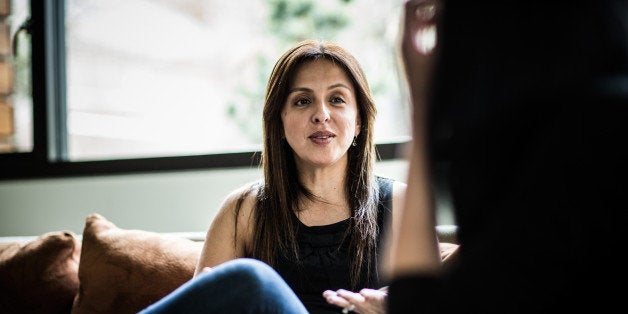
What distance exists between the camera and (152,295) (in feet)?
5.70

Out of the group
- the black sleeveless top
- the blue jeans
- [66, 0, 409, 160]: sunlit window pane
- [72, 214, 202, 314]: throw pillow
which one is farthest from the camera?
[66, 0, 409, 160]: sunlit window pane

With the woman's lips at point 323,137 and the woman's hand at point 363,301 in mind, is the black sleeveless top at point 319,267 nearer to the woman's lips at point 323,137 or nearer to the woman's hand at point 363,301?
the woman's lips at point 323,137

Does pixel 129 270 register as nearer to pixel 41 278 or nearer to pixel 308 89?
pixel 41 278

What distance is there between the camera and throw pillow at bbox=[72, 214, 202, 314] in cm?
174

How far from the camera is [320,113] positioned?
1600 millimetres

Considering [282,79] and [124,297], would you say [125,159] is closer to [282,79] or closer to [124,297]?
[124,297]

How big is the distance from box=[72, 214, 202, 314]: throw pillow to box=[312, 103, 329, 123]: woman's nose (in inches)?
21.9

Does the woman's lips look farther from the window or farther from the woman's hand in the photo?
the window

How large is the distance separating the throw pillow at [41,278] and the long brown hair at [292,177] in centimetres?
68

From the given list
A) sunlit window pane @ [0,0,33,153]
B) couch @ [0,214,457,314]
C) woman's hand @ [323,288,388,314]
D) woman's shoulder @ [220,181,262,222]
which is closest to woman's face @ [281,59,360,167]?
woman's shoulder @ [220,181,262,222]

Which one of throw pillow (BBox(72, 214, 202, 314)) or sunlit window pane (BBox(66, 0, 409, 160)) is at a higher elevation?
sunlit window pane (BBox(66, 0, 409, 160))

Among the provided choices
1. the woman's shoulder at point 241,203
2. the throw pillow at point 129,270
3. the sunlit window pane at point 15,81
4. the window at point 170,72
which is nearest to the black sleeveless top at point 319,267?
the woman's shoulder at point 241,203

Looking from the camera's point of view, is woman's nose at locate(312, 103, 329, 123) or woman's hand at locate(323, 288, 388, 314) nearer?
woman's hand at locate(323, 288, 388, 314)

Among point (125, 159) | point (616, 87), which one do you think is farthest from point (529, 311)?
point (125, 159)
